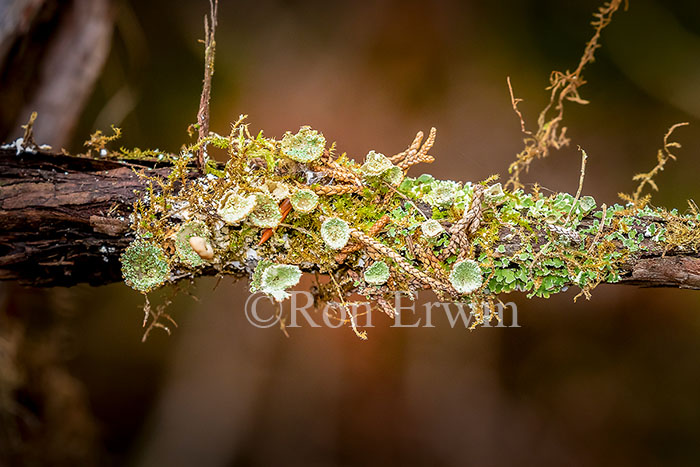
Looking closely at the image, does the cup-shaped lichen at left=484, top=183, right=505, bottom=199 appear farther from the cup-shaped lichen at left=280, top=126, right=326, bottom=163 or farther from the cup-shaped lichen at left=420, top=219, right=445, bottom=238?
the cup-shaped lichen at left=280, top=126, right=326, bottom=163

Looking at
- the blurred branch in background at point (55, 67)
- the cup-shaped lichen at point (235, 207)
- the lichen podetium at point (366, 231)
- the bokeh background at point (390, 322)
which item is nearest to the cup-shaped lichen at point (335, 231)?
the lichen podetium at point (366, 231)

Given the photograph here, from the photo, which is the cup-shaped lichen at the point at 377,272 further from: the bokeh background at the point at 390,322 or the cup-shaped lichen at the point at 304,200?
the bokeh background at the point at 390,322

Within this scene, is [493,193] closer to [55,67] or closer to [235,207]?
[235,207]

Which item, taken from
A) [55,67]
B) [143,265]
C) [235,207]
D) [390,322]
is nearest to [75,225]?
[143,265]

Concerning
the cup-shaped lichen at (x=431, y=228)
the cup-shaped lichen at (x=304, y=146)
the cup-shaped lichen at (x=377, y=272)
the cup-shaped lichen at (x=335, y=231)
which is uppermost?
the cup-shaped lichen at (x=304, y=146)

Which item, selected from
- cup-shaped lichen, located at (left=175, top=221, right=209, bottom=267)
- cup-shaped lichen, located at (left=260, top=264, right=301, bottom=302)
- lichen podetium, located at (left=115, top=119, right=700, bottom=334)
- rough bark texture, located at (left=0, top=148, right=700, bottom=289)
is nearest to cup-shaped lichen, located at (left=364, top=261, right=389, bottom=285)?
lichen podetium, located at (left=115, top=119, right=700, bottom=334)

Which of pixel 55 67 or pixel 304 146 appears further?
pixel 55 67

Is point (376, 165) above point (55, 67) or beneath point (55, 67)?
beneath
